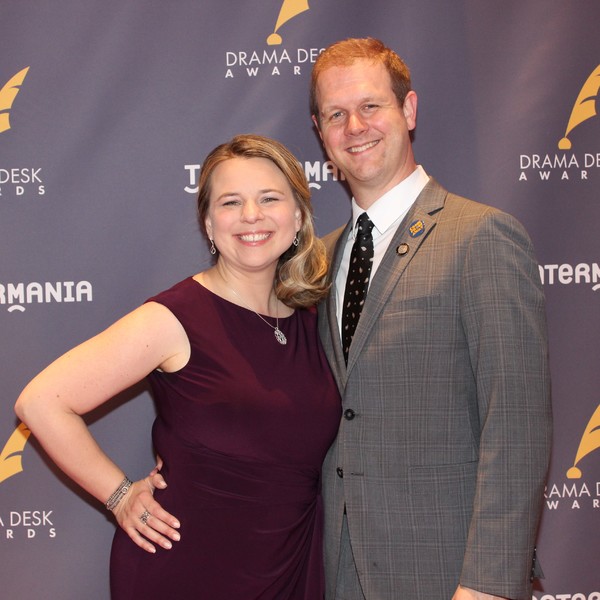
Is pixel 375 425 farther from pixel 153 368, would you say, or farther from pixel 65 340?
pixel 65 340

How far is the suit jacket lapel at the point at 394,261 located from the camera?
204cm

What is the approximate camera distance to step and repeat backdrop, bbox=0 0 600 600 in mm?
2760

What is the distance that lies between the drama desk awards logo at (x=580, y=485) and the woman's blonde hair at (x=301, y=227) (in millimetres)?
1319

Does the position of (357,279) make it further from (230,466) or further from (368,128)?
(230,466)

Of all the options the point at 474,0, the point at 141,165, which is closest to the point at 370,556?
the point at 141,165

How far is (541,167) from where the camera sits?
9.36 ft

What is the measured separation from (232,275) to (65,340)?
0.86m

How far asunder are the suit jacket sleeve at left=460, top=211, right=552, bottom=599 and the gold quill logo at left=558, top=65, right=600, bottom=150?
3.77 ft

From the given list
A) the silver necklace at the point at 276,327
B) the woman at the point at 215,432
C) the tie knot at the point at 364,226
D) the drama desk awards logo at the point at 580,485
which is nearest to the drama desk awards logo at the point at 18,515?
the woman at the point at 215,432

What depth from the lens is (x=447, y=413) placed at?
1994 millimetres

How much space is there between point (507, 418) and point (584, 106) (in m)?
1.56

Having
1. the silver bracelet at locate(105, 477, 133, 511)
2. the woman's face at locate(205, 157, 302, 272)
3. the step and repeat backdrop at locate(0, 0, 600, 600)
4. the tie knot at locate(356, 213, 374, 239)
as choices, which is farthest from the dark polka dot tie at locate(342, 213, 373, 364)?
the silver bracelet at locate(105, 477, 133, 511)

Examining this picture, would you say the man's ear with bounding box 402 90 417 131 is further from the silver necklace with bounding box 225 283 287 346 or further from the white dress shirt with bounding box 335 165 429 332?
the silver necklace with bounding box 225 283 287 346

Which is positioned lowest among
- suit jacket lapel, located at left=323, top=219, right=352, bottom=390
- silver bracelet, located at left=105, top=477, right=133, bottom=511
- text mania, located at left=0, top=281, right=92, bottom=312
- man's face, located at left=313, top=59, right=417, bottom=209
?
silver bracelet, located at left=105, top=477, right=133, bottom=511
